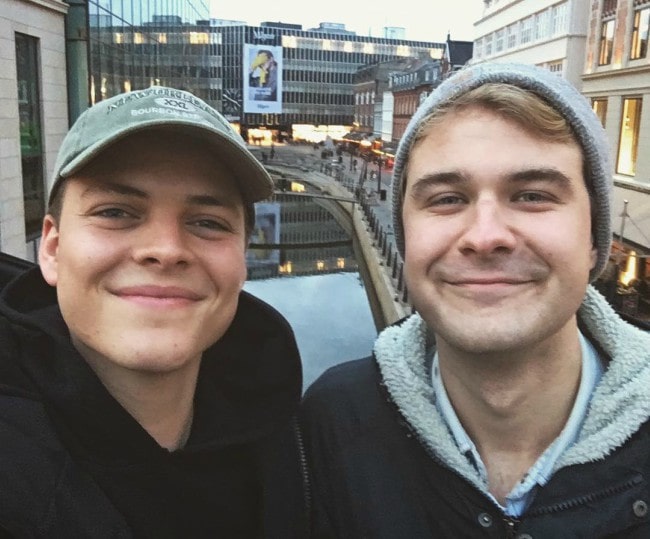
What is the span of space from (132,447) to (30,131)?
13.2 meters

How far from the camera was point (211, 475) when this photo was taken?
89.7 inches

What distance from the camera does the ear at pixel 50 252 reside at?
224cm

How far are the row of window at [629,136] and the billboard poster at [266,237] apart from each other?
15.0 meters

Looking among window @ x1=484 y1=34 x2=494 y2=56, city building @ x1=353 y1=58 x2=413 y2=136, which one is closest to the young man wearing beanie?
window @ x1=484 y1=34 x2=494 y2=56

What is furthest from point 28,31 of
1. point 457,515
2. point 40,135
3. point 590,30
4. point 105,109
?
point 590,30

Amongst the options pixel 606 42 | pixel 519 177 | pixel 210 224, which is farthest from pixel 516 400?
pixel 606 42

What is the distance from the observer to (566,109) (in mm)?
2291

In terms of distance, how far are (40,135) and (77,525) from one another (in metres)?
13.9

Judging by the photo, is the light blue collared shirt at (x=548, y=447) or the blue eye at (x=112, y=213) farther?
the light blue collared shirt at (x=548, y=447)

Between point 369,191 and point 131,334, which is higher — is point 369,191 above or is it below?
below

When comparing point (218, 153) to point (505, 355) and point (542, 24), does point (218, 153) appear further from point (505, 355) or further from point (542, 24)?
point (542, 24)

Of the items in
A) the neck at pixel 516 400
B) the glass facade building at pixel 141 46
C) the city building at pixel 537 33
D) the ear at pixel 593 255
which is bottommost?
the neck at pixel 516 400

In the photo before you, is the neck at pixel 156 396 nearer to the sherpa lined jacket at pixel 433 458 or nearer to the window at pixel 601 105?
the sherpa lined jacket at pixel 433 458

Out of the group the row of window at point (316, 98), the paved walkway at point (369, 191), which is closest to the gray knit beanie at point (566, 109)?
the paved walkway at point (369, 191)
